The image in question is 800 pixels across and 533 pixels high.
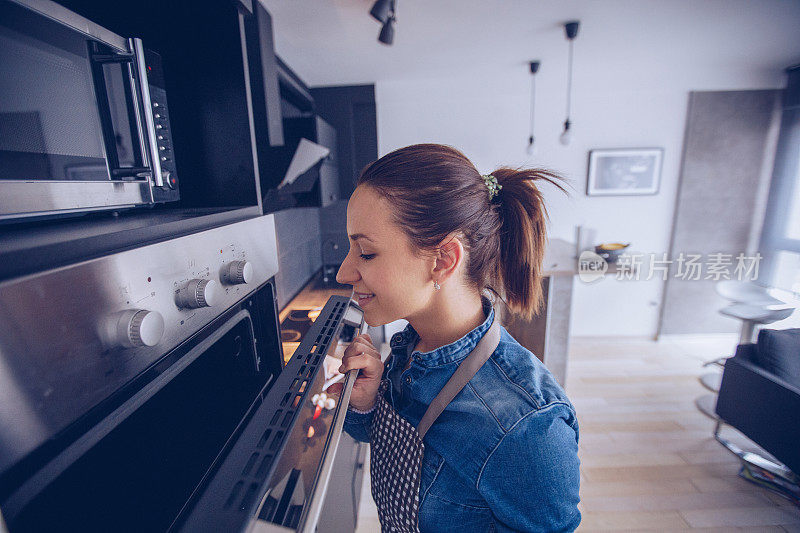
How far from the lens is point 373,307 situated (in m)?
0.75

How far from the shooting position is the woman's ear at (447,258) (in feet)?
2.38

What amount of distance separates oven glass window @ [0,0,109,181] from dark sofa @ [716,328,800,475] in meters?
2.74

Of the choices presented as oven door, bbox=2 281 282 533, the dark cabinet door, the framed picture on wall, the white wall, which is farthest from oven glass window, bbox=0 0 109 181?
the framed picture on wall

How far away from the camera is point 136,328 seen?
1.14 ft

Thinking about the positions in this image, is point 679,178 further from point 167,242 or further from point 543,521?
point 167,242

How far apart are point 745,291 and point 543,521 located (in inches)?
146

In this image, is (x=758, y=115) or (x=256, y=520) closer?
(x=256, y=520)

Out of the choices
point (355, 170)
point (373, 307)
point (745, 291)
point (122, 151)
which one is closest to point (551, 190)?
point (745, 291)

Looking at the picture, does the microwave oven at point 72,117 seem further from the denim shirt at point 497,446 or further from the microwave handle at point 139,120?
the denim shirt at point 497,446

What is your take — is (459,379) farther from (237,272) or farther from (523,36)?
(523,36)

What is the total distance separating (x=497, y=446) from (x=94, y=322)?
61 cm

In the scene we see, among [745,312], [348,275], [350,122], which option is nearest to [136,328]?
[348,275]

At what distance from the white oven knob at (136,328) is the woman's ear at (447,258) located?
51 cm

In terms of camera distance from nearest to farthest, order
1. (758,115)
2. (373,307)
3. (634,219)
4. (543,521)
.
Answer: (543,521)
(373,307)
(758,115)
(634,219)
